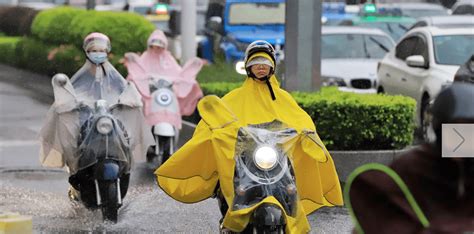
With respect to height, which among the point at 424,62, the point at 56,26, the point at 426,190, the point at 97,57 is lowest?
the point at 56,26

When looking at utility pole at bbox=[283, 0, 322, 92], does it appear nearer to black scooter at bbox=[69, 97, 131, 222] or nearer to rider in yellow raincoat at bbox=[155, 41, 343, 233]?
black scooter at bbox=[69, 97, 131, 222]

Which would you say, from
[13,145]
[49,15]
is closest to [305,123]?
[13,145]

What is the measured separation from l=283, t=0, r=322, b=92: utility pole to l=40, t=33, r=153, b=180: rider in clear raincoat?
2950 millimetres

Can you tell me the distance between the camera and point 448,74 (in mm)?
→ 15828

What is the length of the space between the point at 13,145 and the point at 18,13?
1436cm

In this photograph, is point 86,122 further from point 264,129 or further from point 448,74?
point 448,74

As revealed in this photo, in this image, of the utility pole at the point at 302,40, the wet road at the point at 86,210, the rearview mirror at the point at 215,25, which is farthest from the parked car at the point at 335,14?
the utility pole at the point at 302,40

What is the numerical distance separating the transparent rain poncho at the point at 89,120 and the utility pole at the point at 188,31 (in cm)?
894

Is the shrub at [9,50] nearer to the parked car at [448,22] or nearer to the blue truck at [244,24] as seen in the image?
the blue truck at [244,24]

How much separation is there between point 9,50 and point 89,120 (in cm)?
1729

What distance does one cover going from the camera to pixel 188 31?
19719 mm

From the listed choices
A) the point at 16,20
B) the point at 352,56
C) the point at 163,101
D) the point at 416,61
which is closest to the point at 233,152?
the point at 163,101

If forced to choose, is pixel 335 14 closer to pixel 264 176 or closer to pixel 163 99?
pixel 163 99

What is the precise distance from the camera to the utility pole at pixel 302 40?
1316 centimetres
